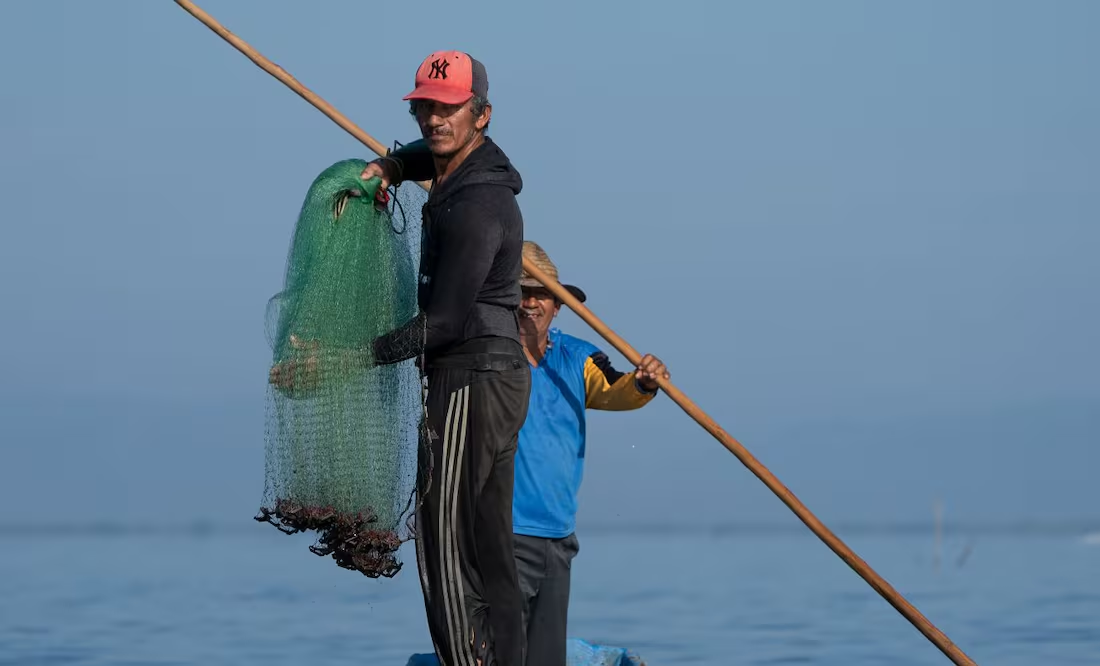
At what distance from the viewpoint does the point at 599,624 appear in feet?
47.3

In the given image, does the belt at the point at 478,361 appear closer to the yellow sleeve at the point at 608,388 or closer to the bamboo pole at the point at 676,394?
the bamboo pole at the point at 676,394

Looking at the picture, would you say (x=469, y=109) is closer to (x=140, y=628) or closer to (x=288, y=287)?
(x=288, y=287)

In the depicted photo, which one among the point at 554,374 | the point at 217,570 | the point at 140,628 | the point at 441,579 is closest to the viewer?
the point at 441,579

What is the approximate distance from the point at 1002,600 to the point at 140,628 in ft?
26.9

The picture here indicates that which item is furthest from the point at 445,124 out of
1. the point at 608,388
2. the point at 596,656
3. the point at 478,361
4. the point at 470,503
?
the point at 596,656

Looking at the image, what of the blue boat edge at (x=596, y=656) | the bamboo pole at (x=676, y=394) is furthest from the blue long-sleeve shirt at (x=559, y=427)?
the blue boat edge at (x=596, y=656)

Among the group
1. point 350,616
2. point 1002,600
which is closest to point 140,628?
point 350,616

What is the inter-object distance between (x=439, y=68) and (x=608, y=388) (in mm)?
1802

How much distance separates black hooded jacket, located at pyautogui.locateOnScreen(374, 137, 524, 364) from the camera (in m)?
5.39

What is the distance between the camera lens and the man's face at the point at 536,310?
6977 millimetres

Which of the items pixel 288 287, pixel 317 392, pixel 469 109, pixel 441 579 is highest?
pixel 469 109

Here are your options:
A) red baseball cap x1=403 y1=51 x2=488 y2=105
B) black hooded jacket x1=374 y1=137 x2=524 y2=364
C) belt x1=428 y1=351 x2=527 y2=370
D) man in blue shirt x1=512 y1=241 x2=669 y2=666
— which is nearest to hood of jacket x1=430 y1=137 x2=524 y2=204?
black hooded jacket x1=374 y1=137 x2=524 y2=364

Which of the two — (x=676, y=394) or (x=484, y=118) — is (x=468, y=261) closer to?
(x=484, y=118)

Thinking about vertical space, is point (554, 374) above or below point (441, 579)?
above
